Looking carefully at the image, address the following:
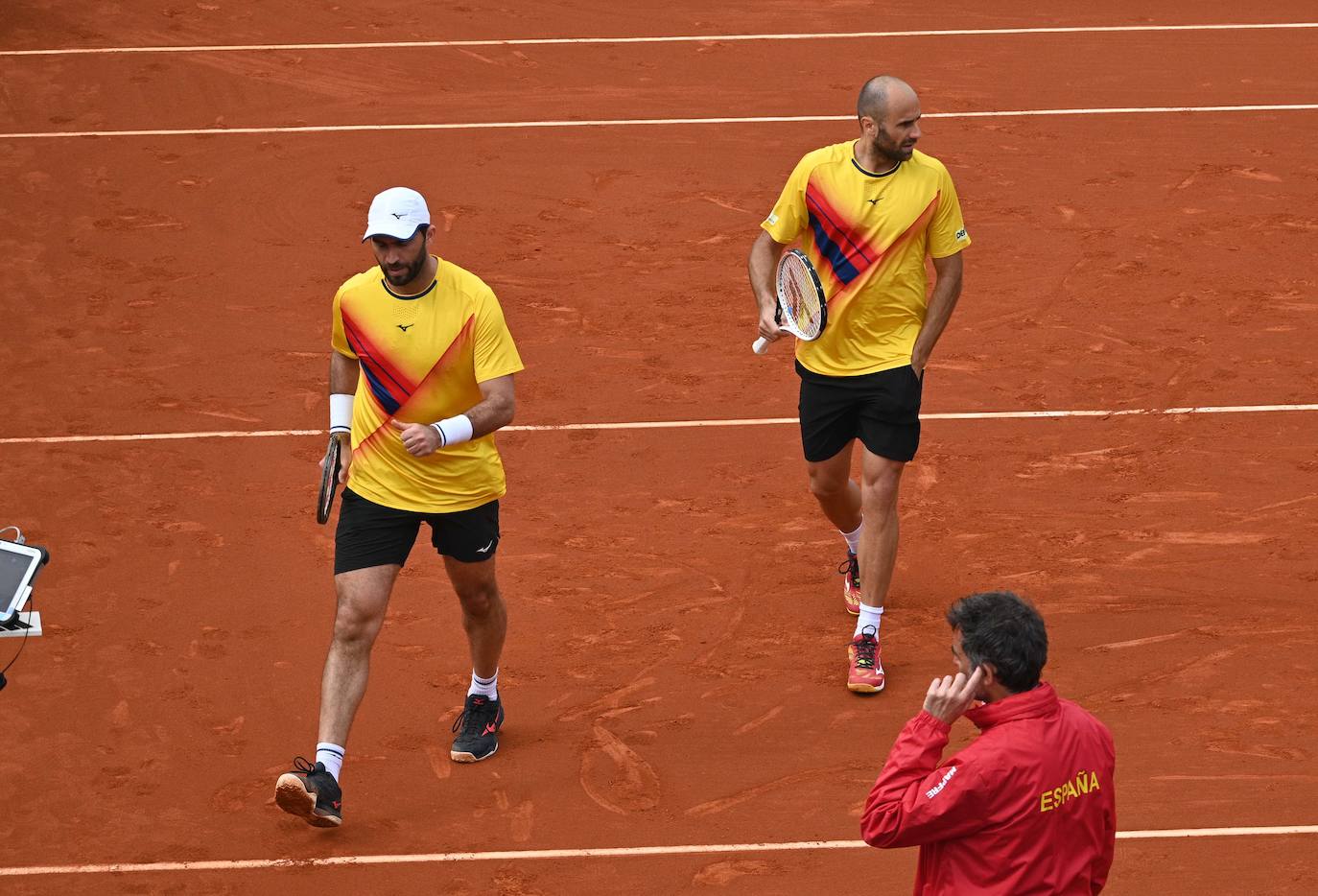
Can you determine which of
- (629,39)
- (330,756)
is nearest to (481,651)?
(330,756)

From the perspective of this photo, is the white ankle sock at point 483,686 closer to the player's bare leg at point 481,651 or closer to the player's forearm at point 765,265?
the player's bare leg at point 481,651

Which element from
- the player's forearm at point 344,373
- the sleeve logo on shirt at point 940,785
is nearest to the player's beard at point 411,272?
the player's forearm at point 344,373

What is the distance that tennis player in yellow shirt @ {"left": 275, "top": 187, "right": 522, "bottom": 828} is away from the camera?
6805 millimetres

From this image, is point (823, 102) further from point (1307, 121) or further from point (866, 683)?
point (866, 683)

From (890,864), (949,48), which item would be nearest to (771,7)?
(949,48)

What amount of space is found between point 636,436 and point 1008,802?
20.5 ft

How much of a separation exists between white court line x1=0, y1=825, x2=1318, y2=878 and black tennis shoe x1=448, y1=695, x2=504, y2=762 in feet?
2.27

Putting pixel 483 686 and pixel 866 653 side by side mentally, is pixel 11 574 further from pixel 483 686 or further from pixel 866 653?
pixel 866 653

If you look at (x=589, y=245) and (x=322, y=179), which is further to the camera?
(x=322, y=179)

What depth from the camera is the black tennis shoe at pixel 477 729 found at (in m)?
7.50

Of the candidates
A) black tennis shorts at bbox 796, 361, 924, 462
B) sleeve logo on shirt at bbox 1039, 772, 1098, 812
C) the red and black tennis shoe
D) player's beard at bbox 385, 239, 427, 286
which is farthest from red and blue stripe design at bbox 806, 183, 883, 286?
sleeve logo on shirt at bbox 1039, 772, 1098, 812

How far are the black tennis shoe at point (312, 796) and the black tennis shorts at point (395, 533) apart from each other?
76 centimetres

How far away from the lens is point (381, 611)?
689cm

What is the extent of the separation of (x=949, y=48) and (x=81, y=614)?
34.5 ft
